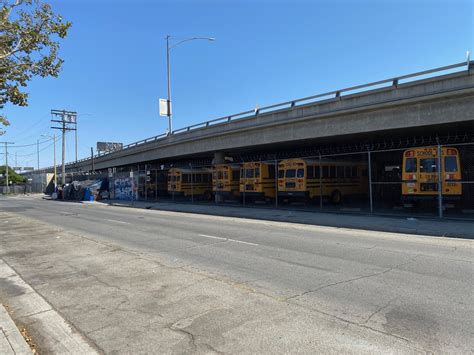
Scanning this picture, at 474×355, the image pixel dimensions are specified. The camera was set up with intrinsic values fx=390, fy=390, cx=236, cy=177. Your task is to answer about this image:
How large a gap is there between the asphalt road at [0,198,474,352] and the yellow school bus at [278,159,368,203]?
8.63 metres

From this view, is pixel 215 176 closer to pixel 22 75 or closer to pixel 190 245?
pixel 190 245

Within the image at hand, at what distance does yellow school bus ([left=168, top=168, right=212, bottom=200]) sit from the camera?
33781mm

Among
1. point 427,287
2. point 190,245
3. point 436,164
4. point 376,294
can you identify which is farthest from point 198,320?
point 436,164

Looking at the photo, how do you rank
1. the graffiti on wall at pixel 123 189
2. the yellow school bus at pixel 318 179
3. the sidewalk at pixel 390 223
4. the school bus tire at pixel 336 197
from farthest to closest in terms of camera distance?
the graffiti on wall at pixel 123 189, the school bus tire at pixel 336 197, the yellow school bus at pixel 318 179, the sidewalk at pixel 390 223

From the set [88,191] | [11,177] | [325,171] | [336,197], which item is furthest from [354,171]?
[11,177]

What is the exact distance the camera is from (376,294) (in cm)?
600

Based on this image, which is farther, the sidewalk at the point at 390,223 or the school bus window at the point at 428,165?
the school bus window at the point at 428,165

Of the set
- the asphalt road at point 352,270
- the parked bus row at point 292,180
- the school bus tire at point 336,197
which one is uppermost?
the parked bus row at point 292,180

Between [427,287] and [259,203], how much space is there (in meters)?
21.5

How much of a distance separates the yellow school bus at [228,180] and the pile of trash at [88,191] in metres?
19.6

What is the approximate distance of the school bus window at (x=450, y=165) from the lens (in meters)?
16.5

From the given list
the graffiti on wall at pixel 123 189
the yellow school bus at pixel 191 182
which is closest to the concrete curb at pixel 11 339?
the yellow school bus at pixel 191 182

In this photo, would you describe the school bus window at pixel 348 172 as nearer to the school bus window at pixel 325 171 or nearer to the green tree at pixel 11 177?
the school bus window at pixel 325 171

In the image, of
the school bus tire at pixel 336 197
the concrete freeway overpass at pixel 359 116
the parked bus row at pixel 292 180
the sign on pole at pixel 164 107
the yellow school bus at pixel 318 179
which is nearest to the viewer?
the concrete freeway overpass at pixel 359 116
